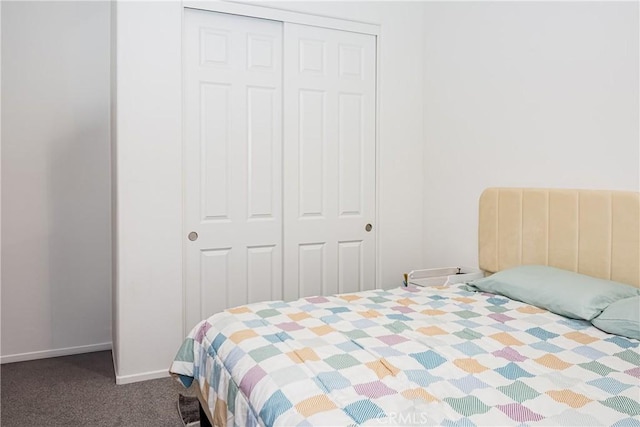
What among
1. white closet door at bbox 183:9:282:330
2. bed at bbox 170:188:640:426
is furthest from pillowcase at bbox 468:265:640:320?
white closet door at bbox 183:9:282:330

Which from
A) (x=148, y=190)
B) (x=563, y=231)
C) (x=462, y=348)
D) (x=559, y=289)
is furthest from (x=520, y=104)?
(x=148, y=190)

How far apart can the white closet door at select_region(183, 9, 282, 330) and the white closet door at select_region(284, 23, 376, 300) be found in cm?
9

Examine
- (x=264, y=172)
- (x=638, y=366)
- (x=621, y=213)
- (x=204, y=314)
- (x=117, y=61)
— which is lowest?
(x=204, y=314)

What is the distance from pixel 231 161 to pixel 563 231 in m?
1.95

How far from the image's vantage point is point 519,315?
87.4 inches

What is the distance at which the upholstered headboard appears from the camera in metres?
2.29

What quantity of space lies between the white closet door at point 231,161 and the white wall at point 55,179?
86cm

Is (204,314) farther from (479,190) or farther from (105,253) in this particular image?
(479,190)

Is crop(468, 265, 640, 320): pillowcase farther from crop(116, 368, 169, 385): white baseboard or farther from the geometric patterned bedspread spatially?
crop(116, 368, 169, 385): white baseboard

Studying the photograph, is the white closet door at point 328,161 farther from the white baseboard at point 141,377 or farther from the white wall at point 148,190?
the white baseboard at point 141,377

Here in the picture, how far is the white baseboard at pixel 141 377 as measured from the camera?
2.98 metres

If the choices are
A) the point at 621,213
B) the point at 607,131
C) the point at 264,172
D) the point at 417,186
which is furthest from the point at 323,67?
the point at 621,213

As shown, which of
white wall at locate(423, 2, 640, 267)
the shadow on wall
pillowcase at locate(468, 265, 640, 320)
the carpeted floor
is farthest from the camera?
the shadow on wall

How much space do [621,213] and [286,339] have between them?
161 cm
